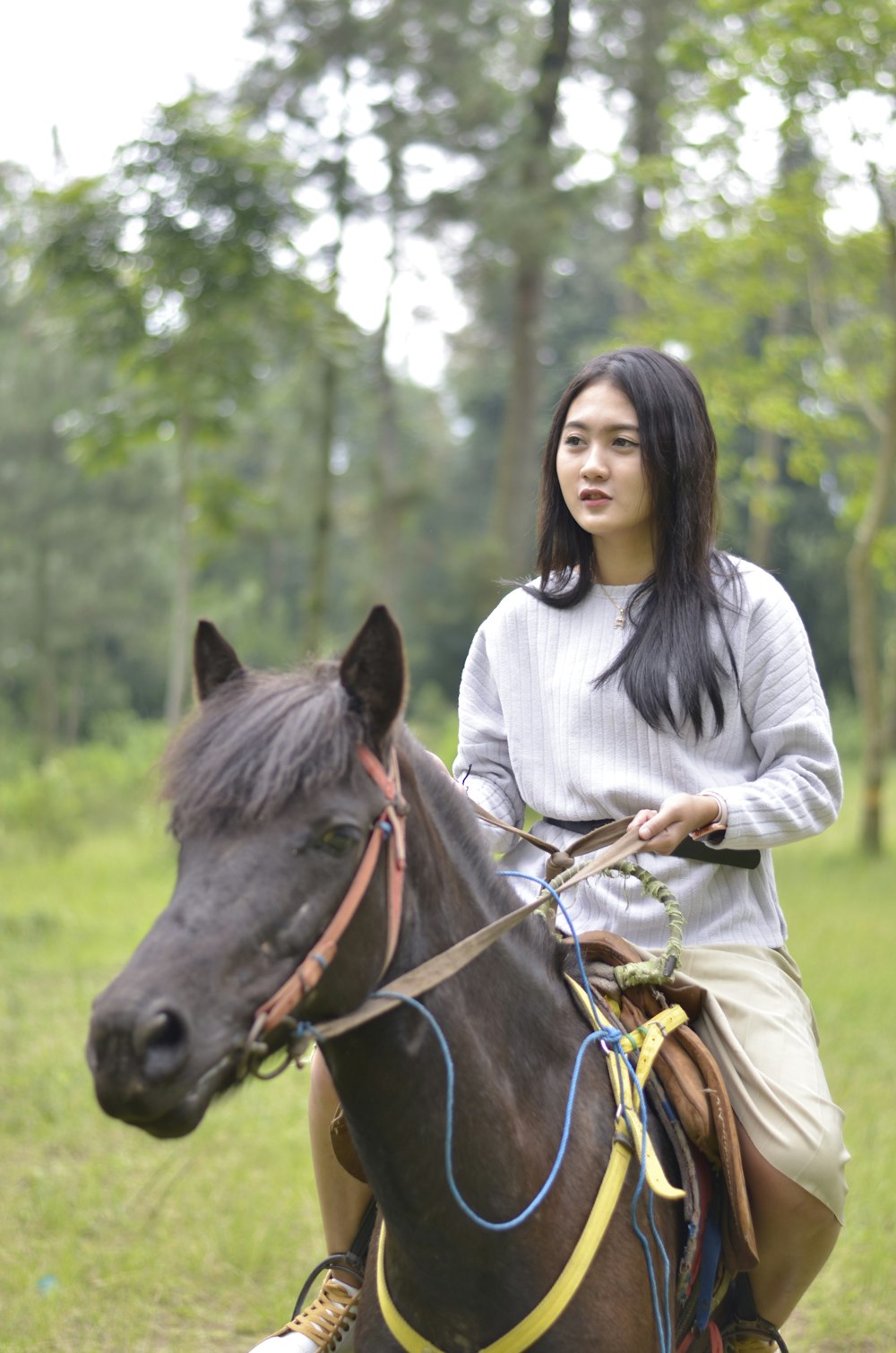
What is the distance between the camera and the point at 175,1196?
5.24m

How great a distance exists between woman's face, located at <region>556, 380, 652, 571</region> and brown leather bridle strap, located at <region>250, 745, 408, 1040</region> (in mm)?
977

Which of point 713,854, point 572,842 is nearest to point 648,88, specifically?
point 713,854

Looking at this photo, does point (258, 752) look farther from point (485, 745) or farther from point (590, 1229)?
point (485, 745)

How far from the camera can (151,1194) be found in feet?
17.3

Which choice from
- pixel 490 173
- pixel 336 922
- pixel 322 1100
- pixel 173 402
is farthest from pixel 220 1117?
pixel 490 173

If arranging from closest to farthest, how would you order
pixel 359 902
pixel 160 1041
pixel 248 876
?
1. pixel 160 1041
2. pixel 248 876
3. pixel 359 902

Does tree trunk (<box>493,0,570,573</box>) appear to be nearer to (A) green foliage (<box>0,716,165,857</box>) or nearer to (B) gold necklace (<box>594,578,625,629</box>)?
(A) green foliage (<box>0,716,165,857</box>)

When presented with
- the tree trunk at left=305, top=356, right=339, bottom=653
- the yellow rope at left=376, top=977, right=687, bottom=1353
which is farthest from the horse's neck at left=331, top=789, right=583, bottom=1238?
the tree trunk at left=305, top=356, right=339, bottom=653

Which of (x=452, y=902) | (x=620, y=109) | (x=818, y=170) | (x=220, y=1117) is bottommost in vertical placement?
(x=220, y=1117)

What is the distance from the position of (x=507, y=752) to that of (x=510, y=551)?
1284 centimetres

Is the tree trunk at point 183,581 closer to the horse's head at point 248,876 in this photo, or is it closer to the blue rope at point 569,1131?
the blue rope at point 569,1131

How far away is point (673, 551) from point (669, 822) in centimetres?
68

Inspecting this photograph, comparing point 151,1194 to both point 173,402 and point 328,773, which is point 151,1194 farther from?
point 173,402

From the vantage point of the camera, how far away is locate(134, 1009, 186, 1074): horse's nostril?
1559 millimetres
